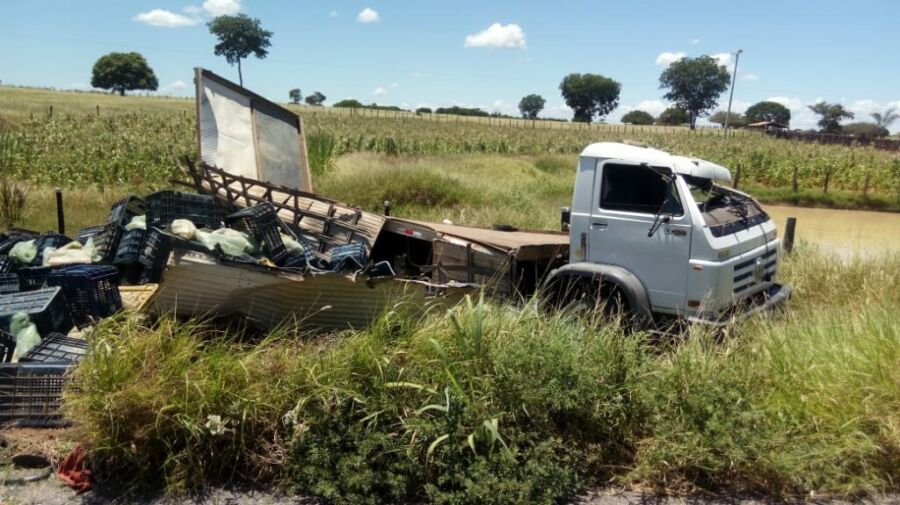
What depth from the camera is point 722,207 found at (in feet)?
23.2

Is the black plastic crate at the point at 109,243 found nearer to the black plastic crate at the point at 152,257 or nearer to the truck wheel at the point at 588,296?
the black plastic crate at the point at 152,257

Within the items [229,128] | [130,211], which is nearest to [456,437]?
[130,211]

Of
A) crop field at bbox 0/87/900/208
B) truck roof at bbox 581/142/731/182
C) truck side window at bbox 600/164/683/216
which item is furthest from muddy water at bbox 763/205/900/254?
truck side window at bbox 600/164/683/216

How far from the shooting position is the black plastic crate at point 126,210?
24.6ft

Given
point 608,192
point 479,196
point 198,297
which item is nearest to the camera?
point 198,297

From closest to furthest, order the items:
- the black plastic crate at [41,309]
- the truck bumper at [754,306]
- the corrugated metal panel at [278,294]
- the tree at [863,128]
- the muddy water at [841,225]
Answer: the black plastic crate at [41,309] → the corrugated metal panel at [278,294] → the truck bumper at [754,306] → the muddy water at [841,225] → the tree at [863,128]

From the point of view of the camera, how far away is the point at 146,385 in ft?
13.8

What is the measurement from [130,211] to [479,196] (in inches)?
387

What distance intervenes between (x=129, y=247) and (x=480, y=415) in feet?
14.6

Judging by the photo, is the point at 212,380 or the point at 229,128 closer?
the point at 212,380

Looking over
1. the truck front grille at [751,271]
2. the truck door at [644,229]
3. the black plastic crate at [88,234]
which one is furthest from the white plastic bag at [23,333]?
the truck front grille at [751,271]

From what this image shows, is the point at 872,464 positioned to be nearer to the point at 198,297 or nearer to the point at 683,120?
the point at 198,297

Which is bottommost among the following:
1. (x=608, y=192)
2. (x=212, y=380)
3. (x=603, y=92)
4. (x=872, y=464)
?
(x=872, y=464)

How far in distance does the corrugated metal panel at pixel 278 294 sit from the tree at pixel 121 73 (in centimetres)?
11600
